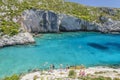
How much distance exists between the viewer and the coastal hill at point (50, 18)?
246 ft

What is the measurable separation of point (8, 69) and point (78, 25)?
6650 cm

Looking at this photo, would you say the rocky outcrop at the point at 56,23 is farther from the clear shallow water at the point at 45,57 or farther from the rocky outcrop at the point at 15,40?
the clear shallow water at the point at 45,57

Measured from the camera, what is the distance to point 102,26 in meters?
110

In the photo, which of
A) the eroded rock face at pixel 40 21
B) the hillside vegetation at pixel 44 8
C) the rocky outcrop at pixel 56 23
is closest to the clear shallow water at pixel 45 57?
the hillside vegetation at pixel 44 8

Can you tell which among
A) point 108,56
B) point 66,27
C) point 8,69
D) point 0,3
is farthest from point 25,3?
point 8,69

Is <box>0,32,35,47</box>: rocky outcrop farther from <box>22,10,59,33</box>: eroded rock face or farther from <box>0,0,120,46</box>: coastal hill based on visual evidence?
<box>22,10,59,33</box>: eroded rock face

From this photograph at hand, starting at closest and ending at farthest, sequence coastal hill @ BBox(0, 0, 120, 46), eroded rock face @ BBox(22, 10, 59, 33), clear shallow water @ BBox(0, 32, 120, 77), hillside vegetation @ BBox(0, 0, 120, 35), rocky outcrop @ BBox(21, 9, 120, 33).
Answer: clear shallow water @ BBox(0, 32, 120, 77)
hillside vegetation @ BBox(0, 0, 120, 35)
coastal hill @ BBox(0, 0, 120, 46)
eroded rock face @ BBox(22, 10, 59, 33)
rocky outcrop @ BBox(21, 9, 120, 33)

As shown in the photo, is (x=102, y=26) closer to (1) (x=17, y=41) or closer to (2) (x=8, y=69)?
(1) (x=17, y=41)

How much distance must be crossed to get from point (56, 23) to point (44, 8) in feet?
28.7

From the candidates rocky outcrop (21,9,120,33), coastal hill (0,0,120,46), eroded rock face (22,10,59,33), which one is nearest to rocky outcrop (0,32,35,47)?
coastal hill (0,0,120,46)

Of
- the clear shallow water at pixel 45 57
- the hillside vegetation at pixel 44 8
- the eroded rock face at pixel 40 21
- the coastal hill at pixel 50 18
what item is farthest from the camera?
the eroded rock face at pixel 40 21

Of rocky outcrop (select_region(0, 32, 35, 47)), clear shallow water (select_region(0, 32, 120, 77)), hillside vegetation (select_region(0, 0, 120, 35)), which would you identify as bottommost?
clear shallow water (select_region(0, 32, 120, 77))

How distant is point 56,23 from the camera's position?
320 ft

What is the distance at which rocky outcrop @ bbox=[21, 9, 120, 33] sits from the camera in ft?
295
